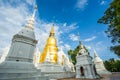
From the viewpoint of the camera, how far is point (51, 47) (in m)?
21.4

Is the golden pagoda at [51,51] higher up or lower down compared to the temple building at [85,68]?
higher up

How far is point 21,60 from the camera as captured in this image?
7676 mm

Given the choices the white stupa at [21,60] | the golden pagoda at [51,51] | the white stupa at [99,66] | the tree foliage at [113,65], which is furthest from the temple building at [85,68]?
the tree foliage at [113,65]

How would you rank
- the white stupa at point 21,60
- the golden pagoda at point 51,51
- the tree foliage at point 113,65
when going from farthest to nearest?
the tree foliage at point 113,65 → the golden pagoda at point 51,51 → the white stupa at point 21,60

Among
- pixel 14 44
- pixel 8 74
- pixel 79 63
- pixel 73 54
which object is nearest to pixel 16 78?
pixel 8 74

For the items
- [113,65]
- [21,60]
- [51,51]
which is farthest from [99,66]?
[21,60]

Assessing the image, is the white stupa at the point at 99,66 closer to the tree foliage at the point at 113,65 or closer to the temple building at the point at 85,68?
the tree foliage at the point at 113,65

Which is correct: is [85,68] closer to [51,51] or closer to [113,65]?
[51,51]

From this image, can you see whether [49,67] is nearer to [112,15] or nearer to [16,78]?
[16,78]

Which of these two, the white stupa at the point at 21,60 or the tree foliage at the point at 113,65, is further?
the tree foliage at the point at 113,65

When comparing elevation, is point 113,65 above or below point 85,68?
below

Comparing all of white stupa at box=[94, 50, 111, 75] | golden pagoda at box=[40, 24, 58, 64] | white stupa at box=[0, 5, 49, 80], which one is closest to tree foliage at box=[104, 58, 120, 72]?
white stupa at box=[94, 50, 111, 75]

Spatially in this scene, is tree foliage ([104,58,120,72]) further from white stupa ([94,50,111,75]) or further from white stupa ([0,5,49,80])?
white stupa ([0,5,49,80])

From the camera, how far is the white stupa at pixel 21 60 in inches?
247
